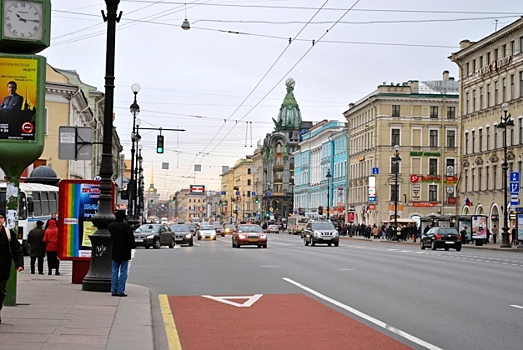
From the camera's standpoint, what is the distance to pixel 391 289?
1866 cm

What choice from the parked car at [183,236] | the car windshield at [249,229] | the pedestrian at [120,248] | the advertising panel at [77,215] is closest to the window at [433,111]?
the parked car at [183,236]

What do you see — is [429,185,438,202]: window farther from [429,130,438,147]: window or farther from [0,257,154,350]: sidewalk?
[0,257,154,350]: sidewalk

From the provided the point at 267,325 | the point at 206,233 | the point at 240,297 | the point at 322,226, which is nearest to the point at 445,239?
the point at 322,226

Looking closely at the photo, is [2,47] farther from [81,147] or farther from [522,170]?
[522,170]

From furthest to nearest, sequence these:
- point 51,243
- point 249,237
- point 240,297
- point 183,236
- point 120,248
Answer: point 183,236 < point 249,237 < point 51,243 < point 240,297 < point 120,248

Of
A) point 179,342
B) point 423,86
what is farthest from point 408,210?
point 179,342

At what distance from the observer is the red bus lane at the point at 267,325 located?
10820 mm

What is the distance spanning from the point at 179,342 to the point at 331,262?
19.5 meters

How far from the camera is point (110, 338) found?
10.6 meters

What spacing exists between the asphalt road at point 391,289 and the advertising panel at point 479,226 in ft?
102

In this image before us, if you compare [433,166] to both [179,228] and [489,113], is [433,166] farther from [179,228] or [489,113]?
[179,228]

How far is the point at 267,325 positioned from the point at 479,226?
49510mm

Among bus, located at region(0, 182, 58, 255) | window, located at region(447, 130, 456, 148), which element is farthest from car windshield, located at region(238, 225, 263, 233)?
window, located at region(447, 130, 456, 148)

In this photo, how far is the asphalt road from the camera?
11.9m
